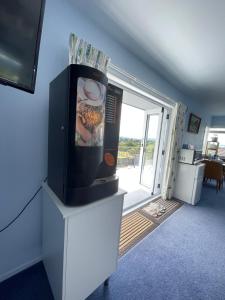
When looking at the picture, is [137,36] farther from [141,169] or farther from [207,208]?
[207,208]

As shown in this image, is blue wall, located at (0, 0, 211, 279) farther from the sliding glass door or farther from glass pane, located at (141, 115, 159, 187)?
glass pane, located at (141, 115, 159, 187)

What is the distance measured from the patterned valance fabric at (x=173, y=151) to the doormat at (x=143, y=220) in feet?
0.84

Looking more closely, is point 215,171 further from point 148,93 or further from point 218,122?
point 148,93

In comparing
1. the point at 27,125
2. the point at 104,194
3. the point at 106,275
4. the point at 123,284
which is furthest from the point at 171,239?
the point at 27,125

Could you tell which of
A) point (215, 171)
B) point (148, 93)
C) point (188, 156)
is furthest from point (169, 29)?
point (215, 171)

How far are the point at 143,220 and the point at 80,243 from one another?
147cm

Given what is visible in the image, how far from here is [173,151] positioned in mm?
2760

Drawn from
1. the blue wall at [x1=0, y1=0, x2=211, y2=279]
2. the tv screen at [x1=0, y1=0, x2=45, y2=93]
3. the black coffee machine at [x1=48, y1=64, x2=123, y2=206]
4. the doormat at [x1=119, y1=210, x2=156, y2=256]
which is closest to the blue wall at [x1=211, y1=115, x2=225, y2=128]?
the doormat at [x1=119, y1=210, x2=156, y2=256]

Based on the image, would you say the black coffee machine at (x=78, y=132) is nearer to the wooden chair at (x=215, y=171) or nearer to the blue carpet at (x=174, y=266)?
the blue carpet at (x=174, y=266)

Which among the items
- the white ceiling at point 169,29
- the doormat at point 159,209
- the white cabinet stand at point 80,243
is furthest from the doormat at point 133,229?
the white ceiling at point 169,29

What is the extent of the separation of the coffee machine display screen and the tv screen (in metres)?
0.31

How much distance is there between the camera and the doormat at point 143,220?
169 centimetres

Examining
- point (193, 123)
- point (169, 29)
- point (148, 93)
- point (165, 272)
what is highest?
point (169, 29)

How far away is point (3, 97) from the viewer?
99 cm
